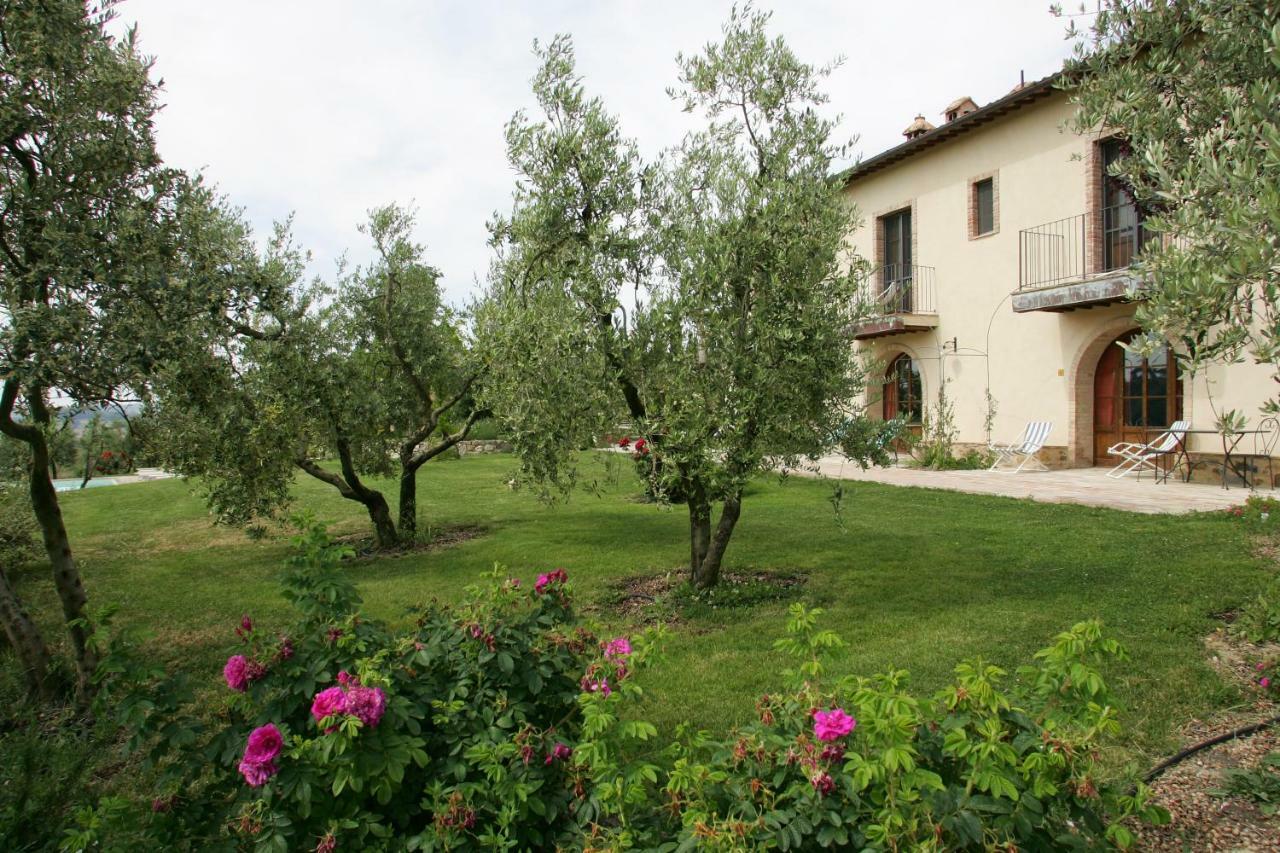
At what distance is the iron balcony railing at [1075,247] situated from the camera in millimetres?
13734

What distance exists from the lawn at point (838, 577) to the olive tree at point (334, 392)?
1189 millimetres

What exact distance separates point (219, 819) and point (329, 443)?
6.43m

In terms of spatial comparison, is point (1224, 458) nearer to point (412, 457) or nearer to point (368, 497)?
point (412, 457)

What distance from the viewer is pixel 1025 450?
49.2ft

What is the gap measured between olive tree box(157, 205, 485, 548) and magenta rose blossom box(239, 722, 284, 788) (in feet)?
9.86

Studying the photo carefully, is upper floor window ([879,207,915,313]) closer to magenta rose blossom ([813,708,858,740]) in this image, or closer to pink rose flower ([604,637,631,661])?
pink rose flower ([604,637,631,661])

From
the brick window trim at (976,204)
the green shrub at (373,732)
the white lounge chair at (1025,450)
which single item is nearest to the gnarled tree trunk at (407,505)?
the green shrub at (373,732)

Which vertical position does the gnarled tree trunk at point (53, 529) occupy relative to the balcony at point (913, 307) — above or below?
below

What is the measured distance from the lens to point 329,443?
27.3ft

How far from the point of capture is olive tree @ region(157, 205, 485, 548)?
18.4 feet

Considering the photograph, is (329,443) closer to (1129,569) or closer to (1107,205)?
(1129,569)

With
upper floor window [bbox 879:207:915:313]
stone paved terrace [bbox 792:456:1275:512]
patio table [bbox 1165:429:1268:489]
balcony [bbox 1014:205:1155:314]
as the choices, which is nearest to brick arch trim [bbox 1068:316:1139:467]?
stone paved terrace [bbox 792:456:1275:512]

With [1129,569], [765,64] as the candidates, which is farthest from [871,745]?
[1129,569]

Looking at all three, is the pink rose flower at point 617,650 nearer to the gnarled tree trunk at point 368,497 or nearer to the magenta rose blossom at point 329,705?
the magenta rose blossom at point 329,705
